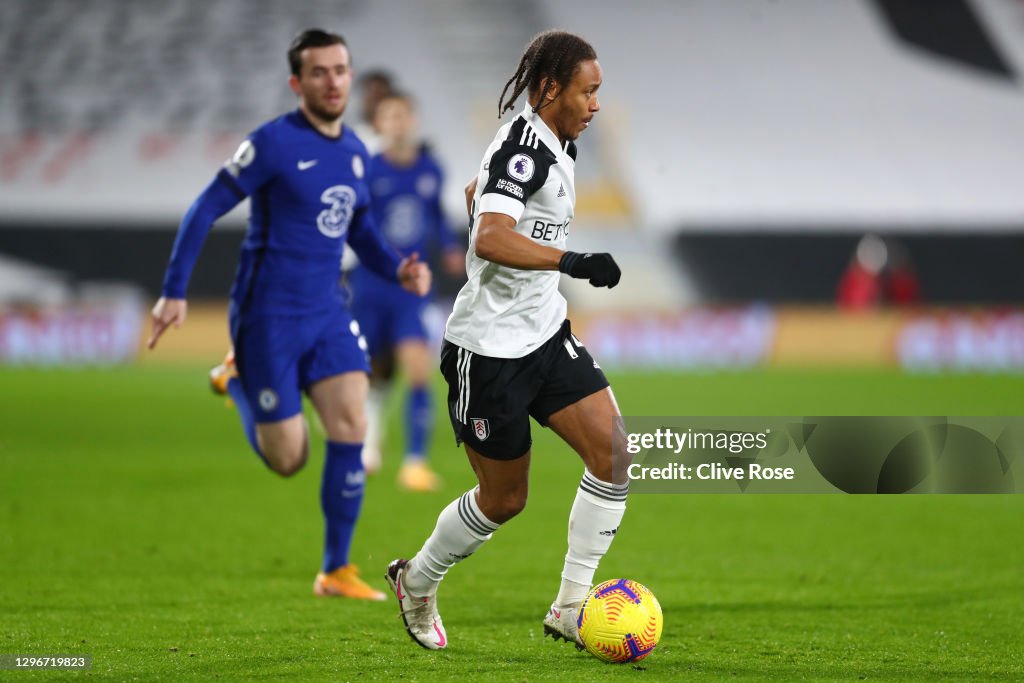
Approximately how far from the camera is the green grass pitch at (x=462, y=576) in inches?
189

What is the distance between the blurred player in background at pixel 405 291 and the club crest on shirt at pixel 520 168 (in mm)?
5370

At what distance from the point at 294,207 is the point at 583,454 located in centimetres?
201

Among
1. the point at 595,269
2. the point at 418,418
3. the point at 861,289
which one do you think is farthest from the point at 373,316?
the point at 861,289

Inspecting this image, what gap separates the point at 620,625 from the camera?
4.68 meters

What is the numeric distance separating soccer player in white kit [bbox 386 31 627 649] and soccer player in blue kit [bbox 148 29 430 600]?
127 cm

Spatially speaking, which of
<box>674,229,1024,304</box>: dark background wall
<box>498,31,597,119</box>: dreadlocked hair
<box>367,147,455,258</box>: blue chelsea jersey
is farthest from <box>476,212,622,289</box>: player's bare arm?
<box>674,229,1024,304</box>: dark background wall

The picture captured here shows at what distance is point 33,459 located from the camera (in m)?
11.4

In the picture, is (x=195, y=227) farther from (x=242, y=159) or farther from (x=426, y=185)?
(x=426, y=185)

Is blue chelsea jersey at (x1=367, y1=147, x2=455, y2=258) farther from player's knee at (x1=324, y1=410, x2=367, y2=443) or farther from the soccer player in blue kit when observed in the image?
player's knee at (x1=324, y1=410, x2=367, y2=443)

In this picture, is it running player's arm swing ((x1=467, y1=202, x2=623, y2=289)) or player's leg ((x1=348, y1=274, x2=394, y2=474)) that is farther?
player's leg ((x1=348, y1=274, x2=394, y2=474))

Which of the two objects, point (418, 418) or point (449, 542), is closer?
point (449, 542)

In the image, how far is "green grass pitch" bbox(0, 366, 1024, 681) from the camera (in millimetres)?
4805

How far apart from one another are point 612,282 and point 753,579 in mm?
3024

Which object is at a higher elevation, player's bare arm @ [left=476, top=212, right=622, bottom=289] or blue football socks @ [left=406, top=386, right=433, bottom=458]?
player's bare arm @ [left=476, top=212, right=622, bottom=289]
